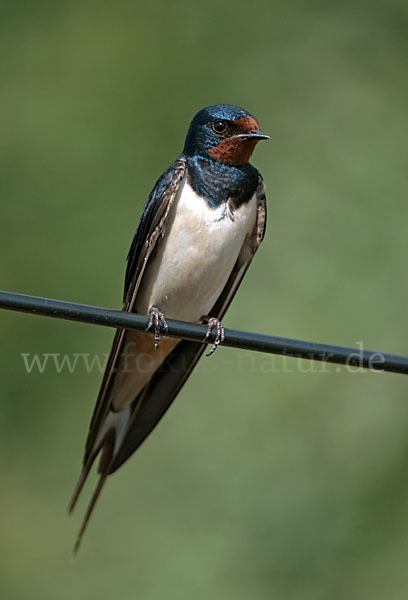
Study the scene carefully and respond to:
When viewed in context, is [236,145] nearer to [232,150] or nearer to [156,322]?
[232,150]

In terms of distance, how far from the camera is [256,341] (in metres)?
2.21

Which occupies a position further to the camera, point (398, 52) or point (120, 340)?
point (398, 52)

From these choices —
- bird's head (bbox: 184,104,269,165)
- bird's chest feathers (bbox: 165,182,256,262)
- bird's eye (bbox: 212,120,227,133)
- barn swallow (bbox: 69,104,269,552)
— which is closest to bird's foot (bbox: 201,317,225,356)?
barn swallow (bbox: 69,104,269,552)

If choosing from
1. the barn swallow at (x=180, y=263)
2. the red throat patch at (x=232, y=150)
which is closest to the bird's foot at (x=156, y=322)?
the barn swallow at (x=180, y=263)

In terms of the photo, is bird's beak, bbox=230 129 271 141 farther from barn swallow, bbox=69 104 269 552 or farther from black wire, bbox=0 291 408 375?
black wire, bbox=0 291 408 375

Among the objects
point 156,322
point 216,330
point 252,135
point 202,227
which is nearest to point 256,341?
point 216,330

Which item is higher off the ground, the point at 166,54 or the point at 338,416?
the point at 166,54

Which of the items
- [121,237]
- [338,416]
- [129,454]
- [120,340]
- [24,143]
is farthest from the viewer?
[24,143]

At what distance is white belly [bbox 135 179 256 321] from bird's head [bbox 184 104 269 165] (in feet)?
0.49

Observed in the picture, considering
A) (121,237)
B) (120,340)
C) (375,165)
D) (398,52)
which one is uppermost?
(398,52)

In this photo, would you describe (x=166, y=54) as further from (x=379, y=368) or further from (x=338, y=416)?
(x=379, y=368)

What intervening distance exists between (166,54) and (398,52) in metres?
1.69

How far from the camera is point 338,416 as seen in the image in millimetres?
4875

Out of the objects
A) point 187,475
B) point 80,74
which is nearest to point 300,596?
point 187,475
